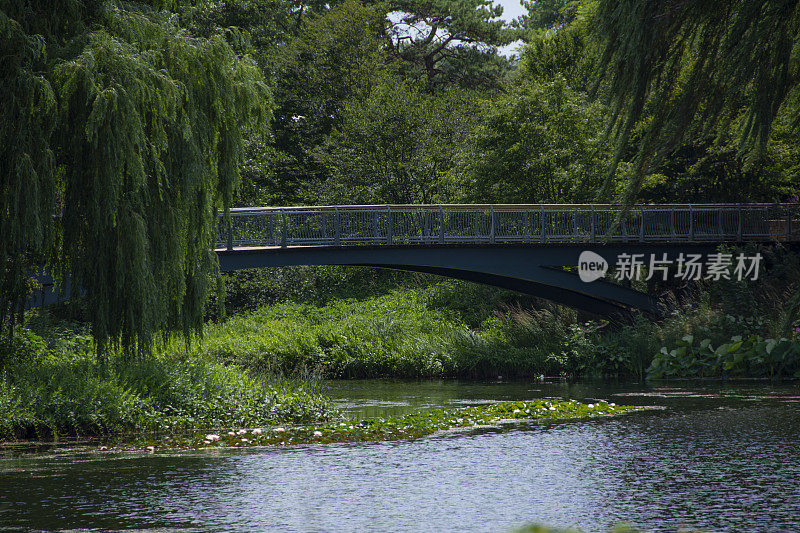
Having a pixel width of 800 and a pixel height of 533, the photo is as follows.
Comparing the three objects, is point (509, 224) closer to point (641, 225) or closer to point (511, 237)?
point (511, 237)

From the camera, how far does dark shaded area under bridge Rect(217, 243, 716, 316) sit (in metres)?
23.9

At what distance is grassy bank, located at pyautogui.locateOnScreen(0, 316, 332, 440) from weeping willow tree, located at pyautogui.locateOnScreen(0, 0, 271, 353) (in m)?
0.66

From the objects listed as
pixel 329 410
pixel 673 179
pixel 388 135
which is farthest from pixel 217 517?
pixel 388 135

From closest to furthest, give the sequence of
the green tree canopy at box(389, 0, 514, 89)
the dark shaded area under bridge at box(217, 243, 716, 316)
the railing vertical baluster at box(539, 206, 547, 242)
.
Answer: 1. the dark shaded area under bridge at box(217, 243, 716, 316)
2. the railing vertical baluster at box(539, 206, 547, 242)
3. the green tree canopy at box(389, 0, 514, 89)

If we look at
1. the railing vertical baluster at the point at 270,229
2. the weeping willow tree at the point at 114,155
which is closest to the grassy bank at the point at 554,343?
the railing vertical baluster at the point at 270,229

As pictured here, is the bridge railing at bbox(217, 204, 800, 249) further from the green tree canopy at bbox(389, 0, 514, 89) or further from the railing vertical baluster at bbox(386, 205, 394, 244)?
the green tree canopy at bbox(389, 0, 514, 89)

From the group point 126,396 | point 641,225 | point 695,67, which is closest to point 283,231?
point 126,396

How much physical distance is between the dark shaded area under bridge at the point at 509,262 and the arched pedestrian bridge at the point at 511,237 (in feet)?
0.09

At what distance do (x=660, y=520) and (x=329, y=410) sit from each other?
27.1 feet

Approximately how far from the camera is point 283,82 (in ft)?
135

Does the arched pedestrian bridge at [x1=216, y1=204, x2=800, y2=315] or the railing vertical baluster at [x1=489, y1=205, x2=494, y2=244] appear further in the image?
the railing vertical baluster at [x1=489, y1=205, x2=494, y2=244]

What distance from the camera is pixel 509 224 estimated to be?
86.6 ft

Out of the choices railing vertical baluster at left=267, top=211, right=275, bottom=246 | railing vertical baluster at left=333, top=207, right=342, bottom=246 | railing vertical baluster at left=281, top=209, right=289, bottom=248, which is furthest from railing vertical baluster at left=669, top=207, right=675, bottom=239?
railing vertical baluster at left=267, top=211, right=275, bottom=246

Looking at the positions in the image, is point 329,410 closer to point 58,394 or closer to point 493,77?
point 58,394
